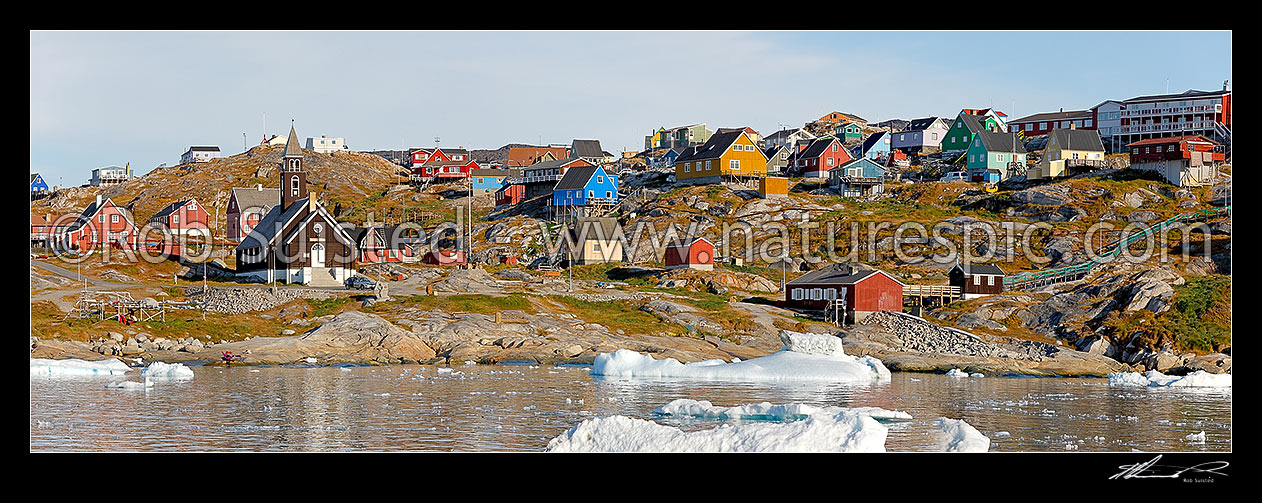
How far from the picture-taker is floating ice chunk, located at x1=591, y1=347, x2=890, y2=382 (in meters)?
49.5

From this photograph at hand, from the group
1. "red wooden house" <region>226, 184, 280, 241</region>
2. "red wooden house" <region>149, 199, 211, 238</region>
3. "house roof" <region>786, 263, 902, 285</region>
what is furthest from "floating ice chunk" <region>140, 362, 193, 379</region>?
"red wooden house" <region>149, 199, 211, 238</region>

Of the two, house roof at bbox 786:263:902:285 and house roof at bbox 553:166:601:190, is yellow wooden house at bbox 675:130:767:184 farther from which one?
house roof at bbox 786:263:902:285

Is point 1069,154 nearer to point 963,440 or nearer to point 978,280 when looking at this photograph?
point 978,280

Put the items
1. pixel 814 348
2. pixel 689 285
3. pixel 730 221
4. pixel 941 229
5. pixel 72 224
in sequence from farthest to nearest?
pixel 72 224 → pixel 730 221 → pixel 941 229 → pixel 689 285 → pixel 814 348

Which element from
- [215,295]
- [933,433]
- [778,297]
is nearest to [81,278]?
[215,295]

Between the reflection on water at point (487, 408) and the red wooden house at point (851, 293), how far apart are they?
679 inches

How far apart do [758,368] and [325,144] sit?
150 meters

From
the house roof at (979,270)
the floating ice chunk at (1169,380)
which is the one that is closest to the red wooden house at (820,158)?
the house roof at (979,270)

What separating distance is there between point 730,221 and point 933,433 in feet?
226

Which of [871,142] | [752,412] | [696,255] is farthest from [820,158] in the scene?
[752,412]

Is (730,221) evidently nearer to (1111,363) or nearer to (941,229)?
(941,229)

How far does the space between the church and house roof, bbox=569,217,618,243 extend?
74.5 feet

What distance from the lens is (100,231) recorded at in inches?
4336

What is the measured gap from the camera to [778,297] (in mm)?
78125
